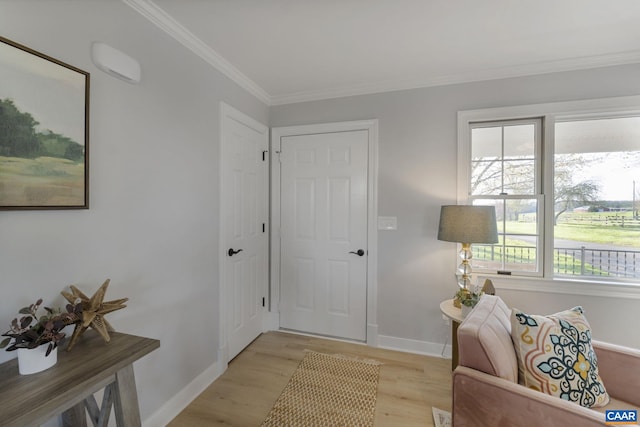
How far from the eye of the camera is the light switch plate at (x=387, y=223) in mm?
2533

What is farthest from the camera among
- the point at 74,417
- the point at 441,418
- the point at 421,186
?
the point at 421,186

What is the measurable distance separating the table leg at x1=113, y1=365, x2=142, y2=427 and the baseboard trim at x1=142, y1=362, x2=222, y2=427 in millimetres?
693

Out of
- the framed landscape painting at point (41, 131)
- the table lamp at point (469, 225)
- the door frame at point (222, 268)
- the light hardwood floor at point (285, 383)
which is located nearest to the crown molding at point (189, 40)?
the door frame at point (222, 268)

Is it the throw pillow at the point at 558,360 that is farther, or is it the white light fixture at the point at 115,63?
the white light fixture at the point at 115,63

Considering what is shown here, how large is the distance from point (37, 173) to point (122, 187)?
1.16 feet

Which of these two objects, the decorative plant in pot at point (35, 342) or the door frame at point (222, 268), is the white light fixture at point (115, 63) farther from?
the decorative plant in pot at point (35, 342)

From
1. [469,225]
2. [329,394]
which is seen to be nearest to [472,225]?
[469,225]

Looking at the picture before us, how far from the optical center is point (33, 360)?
0.90 metres

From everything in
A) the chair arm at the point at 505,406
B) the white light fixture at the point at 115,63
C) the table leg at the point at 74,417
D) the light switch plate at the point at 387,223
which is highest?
the white light fixture at the point at 115,63

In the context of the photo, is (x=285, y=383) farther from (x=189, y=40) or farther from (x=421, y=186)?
(x=189, y=40)

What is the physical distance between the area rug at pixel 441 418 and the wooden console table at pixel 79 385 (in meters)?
1.64

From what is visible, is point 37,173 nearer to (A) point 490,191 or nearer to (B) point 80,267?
(B) point 80,267

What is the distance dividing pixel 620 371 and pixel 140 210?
2.55 metres

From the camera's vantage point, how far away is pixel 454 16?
1632mm
